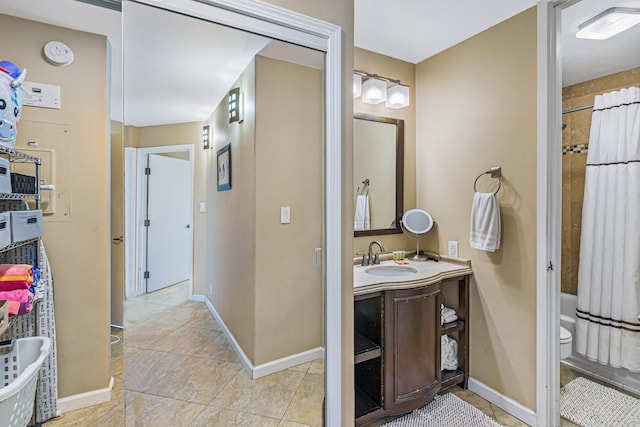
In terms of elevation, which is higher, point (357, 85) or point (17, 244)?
point (357, 85)

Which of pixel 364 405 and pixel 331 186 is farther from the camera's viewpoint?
pixel 364 405

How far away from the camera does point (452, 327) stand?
2.08m

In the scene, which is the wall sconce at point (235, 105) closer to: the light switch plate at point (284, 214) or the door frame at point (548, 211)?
the light switch plate at point (284, 214)

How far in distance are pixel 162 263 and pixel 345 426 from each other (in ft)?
3.53

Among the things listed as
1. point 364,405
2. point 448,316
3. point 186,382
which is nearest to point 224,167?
point 186,382

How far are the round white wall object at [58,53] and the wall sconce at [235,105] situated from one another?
527mm

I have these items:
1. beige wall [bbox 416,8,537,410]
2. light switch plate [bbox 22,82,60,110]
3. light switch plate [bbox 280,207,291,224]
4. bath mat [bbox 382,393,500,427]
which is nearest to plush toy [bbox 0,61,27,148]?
light switch plate [bbox 22,82,60,110]

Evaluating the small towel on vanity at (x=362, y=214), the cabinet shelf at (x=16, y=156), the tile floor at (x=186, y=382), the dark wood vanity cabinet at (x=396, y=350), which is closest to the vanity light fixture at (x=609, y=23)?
the small towel on vanity at (x=362, y=214)

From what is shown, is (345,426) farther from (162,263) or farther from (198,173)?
(198,173)

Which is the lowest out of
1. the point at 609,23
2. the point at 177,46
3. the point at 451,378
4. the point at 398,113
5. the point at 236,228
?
the point at 451,378

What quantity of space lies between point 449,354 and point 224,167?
1.95 m

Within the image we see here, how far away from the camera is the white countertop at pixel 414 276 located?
1718 millimetres

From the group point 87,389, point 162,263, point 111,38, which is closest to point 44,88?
point 111,38

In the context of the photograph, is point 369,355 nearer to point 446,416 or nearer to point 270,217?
point 446,416
